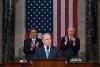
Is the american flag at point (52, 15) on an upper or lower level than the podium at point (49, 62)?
upper

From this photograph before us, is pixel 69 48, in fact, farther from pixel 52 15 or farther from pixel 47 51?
pixel 52 15

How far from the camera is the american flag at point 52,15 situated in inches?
544

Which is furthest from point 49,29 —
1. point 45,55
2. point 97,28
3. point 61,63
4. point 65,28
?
point 61,63

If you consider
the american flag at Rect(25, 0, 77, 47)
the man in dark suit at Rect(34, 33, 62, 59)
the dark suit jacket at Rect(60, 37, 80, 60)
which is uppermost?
the american flag at Rect(25, 0, 77, 47)

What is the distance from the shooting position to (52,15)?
45.7 feet

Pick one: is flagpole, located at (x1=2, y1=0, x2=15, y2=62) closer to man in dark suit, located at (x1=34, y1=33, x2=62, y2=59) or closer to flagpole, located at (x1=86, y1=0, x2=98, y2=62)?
flagpole, located at (x1=86, y1=0, x2=98, y2=62)

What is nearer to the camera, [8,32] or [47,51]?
[47,51]

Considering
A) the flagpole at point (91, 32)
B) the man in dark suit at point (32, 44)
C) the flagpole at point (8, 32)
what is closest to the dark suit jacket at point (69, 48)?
the man in dark suit at point (32, 44)

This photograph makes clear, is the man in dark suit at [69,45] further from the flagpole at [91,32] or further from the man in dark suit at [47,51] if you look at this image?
the man in dark suit at [47,51]

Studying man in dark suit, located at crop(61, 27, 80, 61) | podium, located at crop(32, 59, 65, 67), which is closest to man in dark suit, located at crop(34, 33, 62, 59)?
podium, located at crop(32, 59, 65, 67)

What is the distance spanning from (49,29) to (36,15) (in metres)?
0.68

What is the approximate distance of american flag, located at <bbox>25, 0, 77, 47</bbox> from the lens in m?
13.8

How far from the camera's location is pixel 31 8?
13.9 metres

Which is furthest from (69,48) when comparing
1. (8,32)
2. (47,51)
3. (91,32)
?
(8,32)
